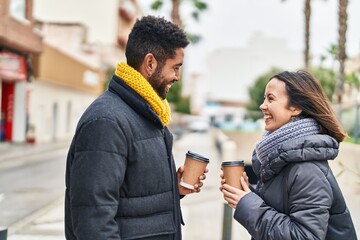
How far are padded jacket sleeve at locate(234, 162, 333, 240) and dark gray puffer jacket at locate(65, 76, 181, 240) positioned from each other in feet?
1.31

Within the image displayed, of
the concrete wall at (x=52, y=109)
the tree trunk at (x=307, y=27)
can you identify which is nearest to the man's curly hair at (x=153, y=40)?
the tree trunk at (x=307, y=27)

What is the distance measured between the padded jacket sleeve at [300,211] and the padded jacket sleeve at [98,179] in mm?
609

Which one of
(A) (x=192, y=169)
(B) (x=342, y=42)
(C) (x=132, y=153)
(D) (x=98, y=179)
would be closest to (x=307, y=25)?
(B) (x=342, y=42)

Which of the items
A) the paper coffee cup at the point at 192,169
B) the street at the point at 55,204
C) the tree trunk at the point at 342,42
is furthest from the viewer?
the tree trunk at the point at 342,42

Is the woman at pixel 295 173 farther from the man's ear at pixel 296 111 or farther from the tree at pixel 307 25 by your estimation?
the tree at pixel 307 25

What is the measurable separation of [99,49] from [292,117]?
148 ft

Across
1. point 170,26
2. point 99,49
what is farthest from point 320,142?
point 99,49

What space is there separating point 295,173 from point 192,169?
547 millimetres

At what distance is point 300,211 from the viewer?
2.16 m

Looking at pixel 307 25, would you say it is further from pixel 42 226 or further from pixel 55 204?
pixel 42 226

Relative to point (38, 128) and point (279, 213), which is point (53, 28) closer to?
point (38, 128)

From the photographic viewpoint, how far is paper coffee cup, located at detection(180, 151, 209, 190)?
8.41ft

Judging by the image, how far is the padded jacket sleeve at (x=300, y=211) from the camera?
215 centimetres

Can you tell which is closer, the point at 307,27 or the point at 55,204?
the point at 55,204
